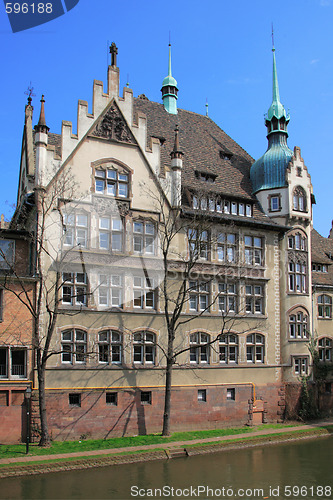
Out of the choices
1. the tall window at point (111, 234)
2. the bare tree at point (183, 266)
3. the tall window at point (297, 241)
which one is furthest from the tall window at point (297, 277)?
the tall window at point (111, 234)

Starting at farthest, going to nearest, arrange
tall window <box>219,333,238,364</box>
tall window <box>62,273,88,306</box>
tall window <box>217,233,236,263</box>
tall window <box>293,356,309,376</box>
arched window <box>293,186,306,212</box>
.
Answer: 1. arched window <box>293,186,306,212</box>
2. tall window <box>293,356,309,376</box>
3. tall window <box>217,233,236,263</box>
4. tall window <box>219,333,238,364</box>
5. tall window <box>62,273,88,306</box>

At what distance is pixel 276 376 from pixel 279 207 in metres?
11.2

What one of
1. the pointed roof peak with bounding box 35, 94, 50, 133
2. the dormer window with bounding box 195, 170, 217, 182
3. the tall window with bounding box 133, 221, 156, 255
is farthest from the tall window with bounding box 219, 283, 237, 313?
the pointed roof peak with bounding box 35, 94, 50, 133

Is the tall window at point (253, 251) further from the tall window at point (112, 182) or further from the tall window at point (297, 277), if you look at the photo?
the tall window at point (112, 182)

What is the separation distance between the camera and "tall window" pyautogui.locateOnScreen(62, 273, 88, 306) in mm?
28016

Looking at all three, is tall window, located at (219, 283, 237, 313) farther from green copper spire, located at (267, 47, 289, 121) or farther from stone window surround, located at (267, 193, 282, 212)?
green copper spire, located at (267, 47, 289, 121)

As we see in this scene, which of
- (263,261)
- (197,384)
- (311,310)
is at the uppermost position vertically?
(263,261)

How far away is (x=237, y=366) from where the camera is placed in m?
32.1

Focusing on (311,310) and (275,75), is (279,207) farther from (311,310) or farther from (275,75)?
(275,75)

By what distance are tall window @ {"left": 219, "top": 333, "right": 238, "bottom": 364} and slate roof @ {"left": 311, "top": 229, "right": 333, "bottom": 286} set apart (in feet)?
29.1

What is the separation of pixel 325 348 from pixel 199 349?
11.1 meters

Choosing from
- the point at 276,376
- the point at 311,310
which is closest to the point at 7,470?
the point at 276,376

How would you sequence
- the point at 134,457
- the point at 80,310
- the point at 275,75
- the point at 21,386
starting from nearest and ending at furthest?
the point at 134,457 → the point at 21,386 → the point at 80,310 → the point at 275,75

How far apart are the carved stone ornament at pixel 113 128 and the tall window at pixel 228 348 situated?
43.1 feet
